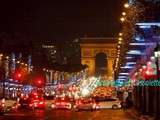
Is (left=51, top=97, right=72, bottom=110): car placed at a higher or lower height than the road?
higher

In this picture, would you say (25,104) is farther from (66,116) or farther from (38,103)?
(66,116)

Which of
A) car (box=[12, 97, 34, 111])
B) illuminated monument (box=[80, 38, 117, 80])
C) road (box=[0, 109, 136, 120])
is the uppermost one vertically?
illuminated monument (box=[80, 38, 117, 80])

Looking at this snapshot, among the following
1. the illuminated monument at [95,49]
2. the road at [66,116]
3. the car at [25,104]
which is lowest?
the road at [66,116]

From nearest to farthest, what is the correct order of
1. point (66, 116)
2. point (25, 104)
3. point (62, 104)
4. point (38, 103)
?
point (66, 116) < point (25, 104) < point (62, 104) < point (38, 103)

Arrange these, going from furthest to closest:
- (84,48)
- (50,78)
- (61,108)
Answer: (84,48), (50,78), (61,108)

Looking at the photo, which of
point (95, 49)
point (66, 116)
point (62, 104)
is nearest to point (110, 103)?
point (62, 104)

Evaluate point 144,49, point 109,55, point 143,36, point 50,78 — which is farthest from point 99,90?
point 143,36

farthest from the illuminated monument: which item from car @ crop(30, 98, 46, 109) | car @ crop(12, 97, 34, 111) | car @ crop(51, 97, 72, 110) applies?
car @ crop(12, 97, 34, 111)

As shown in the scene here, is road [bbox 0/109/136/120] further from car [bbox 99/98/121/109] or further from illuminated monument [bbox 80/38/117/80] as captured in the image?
illuminated monument [bbox 80/38/117/80]

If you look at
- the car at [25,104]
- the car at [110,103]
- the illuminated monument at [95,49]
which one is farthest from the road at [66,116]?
the illuminated monument at [95,49]

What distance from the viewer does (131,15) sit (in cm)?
3562

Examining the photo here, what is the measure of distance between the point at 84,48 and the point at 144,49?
141m

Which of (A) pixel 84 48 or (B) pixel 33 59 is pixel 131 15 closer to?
(B) pixel 33 59

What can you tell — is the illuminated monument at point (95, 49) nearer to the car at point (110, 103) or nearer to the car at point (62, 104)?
the car at point (110, 103)
